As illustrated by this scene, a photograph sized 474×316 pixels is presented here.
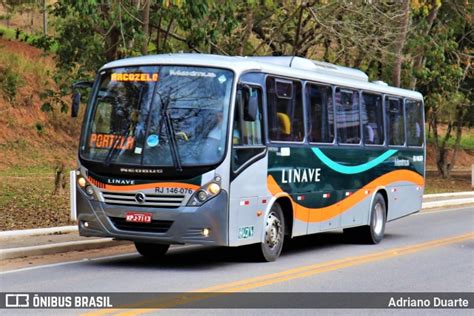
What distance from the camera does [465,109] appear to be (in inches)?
1679

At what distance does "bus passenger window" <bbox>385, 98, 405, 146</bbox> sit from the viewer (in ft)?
59.7

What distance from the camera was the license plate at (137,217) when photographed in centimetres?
1207

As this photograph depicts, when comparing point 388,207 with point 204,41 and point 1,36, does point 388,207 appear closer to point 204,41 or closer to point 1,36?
point 204,41

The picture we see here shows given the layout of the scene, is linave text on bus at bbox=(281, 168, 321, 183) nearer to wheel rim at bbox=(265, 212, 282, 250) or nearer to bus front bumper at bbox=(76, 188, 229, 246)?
wheel rim at bbox=(265, 212, 282, 250)

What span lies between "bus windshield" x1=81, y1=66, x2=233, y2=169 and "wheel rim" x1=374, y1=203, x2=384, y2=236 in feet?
20.7

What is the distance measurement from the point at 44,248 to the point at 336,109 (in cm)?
561

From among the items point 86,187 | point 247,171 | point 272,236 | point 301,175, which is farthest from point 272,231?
point 86,187

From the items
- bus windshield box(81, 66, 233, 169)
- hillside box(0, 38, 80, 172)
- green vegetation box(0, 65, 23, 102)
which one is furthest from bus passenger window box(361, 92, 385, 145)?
green vegetation box(0, 65, 23, 102)

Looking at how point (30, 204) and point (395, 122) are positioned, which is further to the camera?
point (30, 204)

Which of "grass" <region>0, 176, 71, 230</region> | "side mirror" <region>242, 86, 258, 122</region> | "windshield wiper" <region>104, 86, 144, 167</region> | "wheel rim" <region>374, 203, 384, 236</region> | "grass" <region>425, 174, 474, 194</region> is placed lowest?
"grass" <region>425, 174, 474, 194</region>

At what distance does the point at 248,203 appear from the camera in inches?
492

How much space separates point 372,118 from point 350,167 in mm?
1619

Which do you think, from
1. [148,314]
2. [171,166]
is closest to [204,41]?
[171,166]

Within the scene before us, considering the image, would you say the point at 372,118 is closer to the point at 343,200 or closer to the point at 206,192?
the point at 343,200
